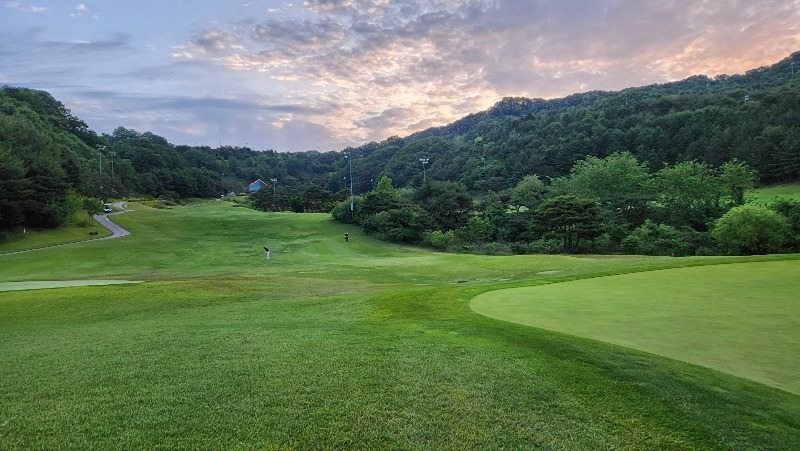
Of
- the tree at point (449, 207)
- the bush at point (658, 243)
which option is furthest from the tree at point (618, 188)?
the tree at point (449, 207)

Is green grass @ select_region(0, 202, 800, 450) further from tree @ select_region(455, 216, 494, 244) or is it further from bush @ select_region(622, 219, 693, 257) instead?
tree @ select_region(455, 216, 494, 244)

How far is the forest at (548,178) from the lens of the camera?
43375mm

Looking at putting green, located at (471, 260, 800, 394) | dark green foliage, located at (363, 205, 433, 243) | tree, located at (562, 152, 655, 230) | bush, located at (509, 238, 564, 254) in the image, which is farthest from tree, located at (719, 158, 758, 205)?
putting green, located at (471, 260, 800, 394)

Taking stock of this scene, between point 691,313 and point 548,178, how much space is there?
8149 centimetres

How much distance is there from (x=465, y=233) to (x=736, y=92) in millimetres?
76198

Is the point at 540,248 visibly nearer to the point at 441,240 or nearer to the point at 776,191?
the point at 441,240

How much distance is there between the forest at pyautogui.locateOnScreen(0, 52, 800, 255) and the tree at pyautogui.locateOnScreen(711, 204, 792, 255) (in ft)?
0.35

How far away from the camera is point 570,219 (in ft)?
142

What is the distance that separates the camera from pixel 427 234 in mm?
47781

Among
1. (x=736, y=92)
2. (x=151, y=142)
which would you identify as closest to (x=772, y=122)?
(x=736, y=92)

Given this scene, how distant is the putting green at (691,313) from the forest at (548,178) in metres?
27.3

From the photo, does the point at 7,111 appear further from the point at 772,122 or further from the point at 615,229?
the point at 772,122

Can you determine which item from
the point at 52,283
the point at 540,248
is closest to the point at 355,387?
the point at 52,283

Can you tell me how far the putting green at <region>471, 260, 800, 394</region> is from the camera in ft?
24.7
